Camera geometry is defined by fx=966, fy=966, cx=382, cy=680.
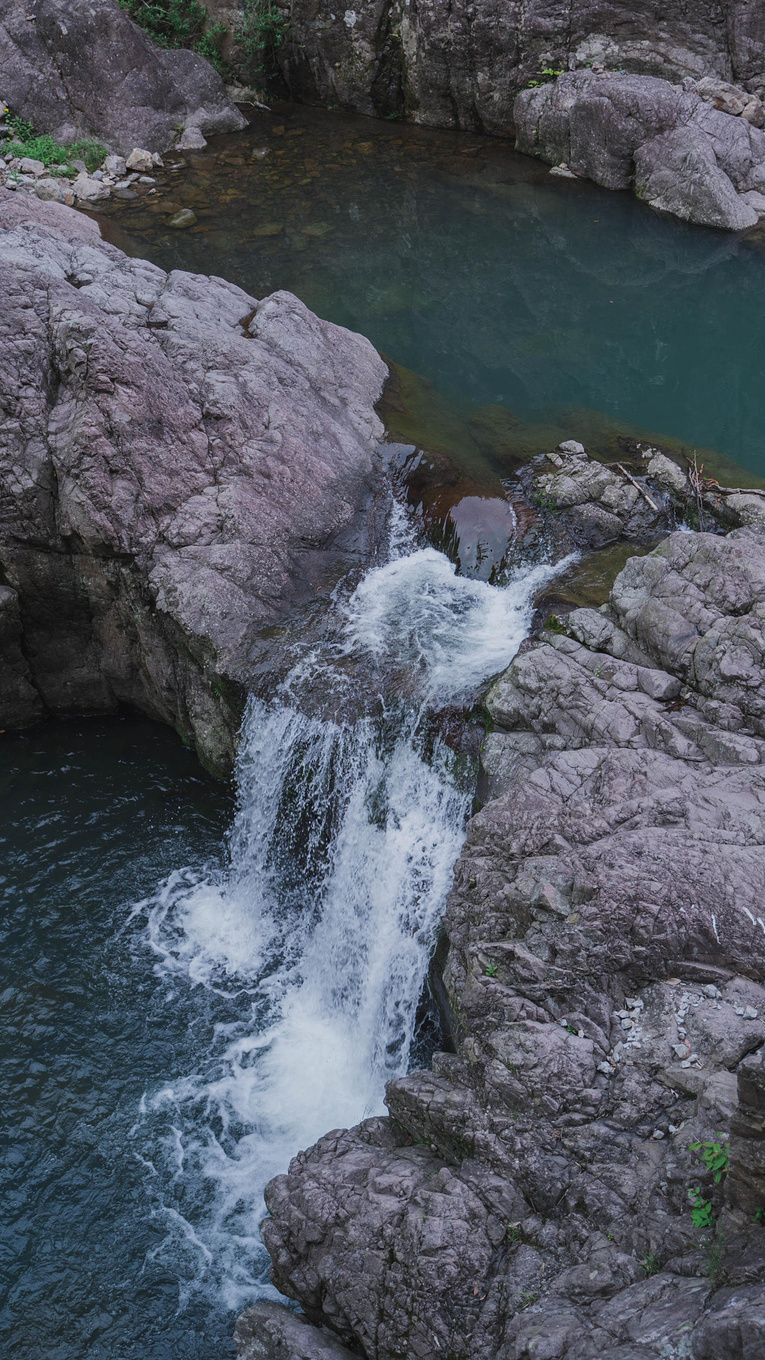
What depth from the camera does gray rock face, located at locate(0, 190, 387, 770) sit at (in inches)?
429

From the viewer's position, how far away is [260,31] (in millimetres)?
25672

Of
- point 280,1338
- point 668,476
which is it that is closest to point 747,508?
point 668,476

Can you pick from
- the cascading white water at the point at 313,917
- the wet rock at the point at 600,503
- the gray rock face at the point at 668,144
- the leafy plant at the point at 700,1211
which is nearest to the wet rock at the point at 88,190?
the gray rock face at the point at 668,144

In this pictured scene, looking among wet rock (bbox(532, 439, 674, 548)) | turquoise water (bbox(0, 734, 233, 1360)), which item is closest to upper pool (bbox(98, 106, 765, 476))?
wet rock (bbox(532, 439, 674, 548))

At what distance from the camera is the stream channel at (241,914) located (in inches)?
314

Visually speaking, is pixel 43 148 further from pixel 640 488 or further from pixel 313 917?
pixel 313 917

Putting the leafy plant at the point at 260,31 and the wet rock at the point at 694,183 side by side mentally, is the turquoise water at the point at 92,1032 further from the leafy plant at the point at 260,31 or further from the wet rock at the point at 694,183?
the leafy plant at the point at 260,31

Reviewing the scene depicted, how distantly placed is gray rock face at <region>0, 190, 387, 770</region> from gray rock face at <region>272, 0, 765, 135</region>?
1582 cm

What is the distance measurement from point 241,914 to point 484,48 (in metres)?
22.6

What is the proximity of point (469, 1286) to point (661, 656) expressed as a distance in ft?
17.1

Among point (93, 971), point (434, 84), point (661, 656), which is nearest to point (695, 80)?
point (434, 84)

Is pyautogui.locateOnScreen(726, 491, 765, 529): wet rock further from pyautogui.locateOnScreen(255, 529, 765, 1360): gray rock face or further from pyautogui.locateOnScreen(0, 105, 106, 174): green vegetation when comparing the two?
pyautogui.locateOnScreen(0, 105, 106, 174): green vegetation

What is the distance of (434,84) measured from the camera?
24.8m

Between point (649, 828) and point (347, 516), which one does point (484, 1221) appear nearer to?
point (649, 828)
